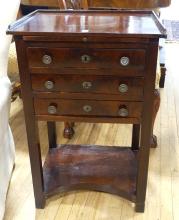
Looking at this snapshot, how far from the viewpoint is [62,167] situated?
1.44 meters

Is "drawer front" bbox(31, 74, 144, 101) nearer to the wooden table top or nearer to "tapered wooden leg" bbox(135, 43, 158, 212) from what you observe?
"tapered wooden leg" bbox(135, 43, 158, 212)

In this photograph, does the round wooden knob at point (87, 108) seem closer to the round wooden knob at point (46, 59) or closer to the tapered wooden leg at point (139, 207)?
the round wooden knob at point (46, 59)

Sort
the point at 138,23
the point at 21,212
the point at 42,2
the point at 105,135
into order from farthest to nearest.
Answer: the point at 105,135
the point at 42,2
the point at 21,212
the point at 138,23

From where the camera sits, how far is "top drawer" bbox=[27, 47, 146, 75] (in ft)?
3.23

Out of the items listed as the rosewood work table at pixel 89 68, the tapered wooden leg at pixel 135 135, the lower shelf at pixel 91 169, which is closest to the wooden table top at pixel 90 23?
the rosewood work table at pixel 89 68

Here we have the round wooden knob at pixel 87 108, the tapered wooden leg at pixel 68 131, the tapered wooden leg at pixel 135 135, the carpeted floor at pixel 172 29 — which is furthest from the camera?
the carpeted floor at pixel 172 29

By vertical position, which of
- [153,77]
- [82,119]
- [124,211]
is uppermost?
[153,77]

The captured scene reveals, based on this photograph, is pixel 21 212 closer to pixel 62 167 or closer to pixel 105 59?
pixel 62 167

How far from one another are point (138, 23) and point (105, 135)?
885 millimetres

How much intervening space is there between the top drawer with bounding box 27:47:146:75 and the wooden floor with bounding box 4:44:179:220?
24.2 inches

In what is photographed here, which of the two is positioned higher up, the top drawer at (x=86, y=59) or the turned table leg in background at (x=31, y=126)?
the top drawer at (x=86, y=59)

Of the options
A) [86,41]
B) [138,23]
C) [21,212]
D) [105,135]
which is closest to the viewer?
[86,41]

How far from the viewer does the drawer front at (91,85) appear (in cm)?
103

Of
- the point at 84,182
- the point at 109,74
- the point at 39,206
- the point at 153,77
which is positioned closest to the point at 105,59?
the point at 109,74
